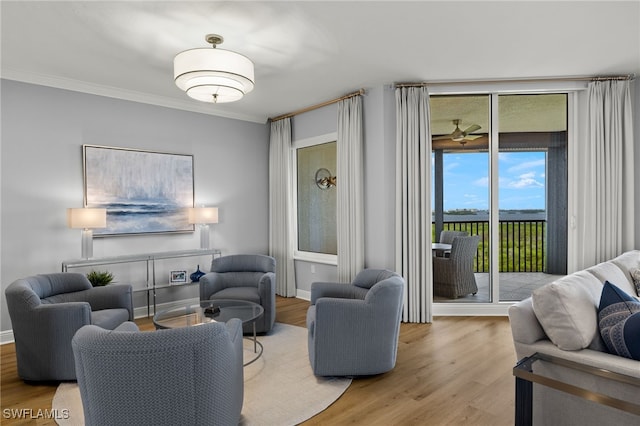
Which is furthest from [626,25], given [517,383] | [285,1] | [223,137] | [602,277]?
[223,137]

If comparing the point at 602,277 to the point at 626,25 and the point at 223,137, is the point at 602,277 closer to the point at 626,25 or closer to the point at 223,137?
the point at 626,25

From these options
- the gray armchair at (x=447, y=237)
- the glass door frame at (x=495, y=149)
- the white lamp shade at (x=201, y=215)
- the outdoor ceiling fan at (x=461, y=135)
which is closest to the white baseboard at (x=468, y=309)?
the glass door frame at (x=495, y=149)

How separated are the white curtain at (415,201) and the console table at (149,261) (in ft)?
8.43

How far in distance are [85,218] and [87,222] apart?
1.8 inches

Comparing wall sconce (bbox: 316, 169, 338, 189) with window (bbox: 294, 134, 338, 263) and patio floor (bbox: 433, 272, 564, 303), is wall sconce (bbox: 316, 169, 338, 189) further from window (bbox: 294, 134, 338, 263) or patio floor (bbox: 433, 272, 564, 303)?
patio floor (bbox: 433, 272, 564, 303)

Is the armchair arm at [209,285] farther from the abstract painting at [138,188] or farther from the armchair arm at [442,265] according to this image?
the armchair arm at [442,265]

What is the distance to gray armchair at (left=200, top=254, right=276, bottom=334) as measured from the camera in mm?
3982

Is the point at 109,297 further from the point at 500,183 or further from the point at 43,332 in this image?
the point at 500,183

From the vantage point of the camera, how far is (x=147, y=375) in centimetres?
163

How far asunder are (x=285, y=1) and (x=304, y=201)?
11.2ft

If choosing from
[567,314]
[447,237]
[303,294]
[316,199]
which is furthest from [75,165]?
[567,314]

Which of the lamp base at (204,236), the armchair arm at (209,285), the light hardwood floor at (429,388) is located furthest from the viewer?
the lamp base at (204,236)

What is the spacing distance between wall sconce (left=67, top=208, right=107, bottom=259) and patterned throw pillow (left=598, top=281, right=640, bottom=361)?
4.32m

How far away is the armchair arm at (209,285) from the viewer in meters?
4.18
